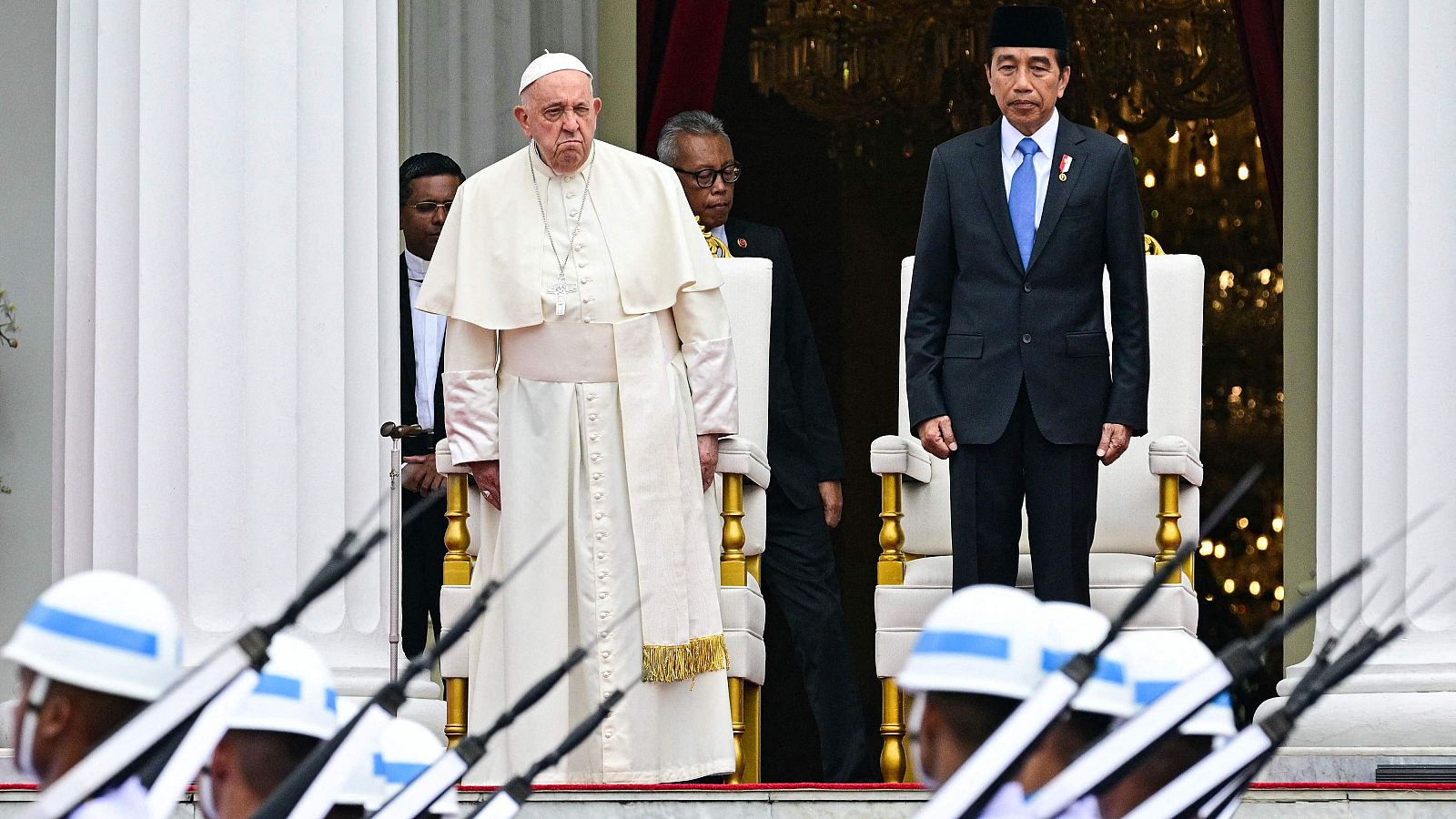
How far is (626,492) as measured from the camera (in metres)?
5.60

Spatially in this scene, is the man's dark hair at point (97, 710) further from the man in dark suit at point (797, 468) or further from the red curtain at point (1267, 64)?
the red curtain at point (1267, 64)

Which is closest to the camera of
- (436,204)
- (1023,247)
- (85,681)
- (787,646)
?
(85,681)

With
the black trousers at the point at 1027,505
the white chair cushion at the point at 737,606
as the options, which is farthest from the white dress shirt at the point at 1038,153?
the white chair cushion at the point at 737,606

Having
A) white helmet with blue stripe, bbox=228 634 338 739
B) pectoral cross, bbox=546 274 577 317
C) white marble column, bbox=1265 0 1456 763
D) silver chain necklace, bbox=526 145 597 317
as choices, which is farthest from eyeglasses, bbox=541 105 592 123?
white helmet with blue stripe, bbox=228 634 338 739

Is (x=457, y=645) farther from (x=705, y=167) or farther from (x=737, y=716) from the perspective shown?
(x=705, y=167)

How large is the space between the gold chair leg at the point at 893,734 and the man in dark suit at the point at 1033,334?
444 mm

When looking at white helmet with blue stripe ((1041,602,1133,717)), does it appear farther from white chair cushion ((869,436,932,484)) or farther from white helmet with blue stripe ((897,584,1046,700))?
white chair cushion ((869,436,932,484))

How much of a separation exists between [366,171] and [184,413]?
68 centimetres

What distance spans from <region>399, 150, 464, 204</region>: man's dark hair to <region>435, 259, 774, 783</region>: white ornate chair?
3.27 ft

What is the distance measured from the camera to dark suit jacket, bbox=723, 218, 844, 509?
6652 mm

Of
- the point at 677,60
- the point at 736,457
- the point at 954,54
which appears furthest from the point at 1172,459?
the point at 954,54

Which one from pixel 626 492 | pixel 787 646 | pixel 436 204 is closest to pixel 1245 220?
pixel 787 646

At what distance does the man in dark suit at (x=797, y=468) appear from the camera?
6438 millimetres

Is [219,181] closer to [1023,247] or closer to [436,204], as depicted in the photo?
[436,204]
